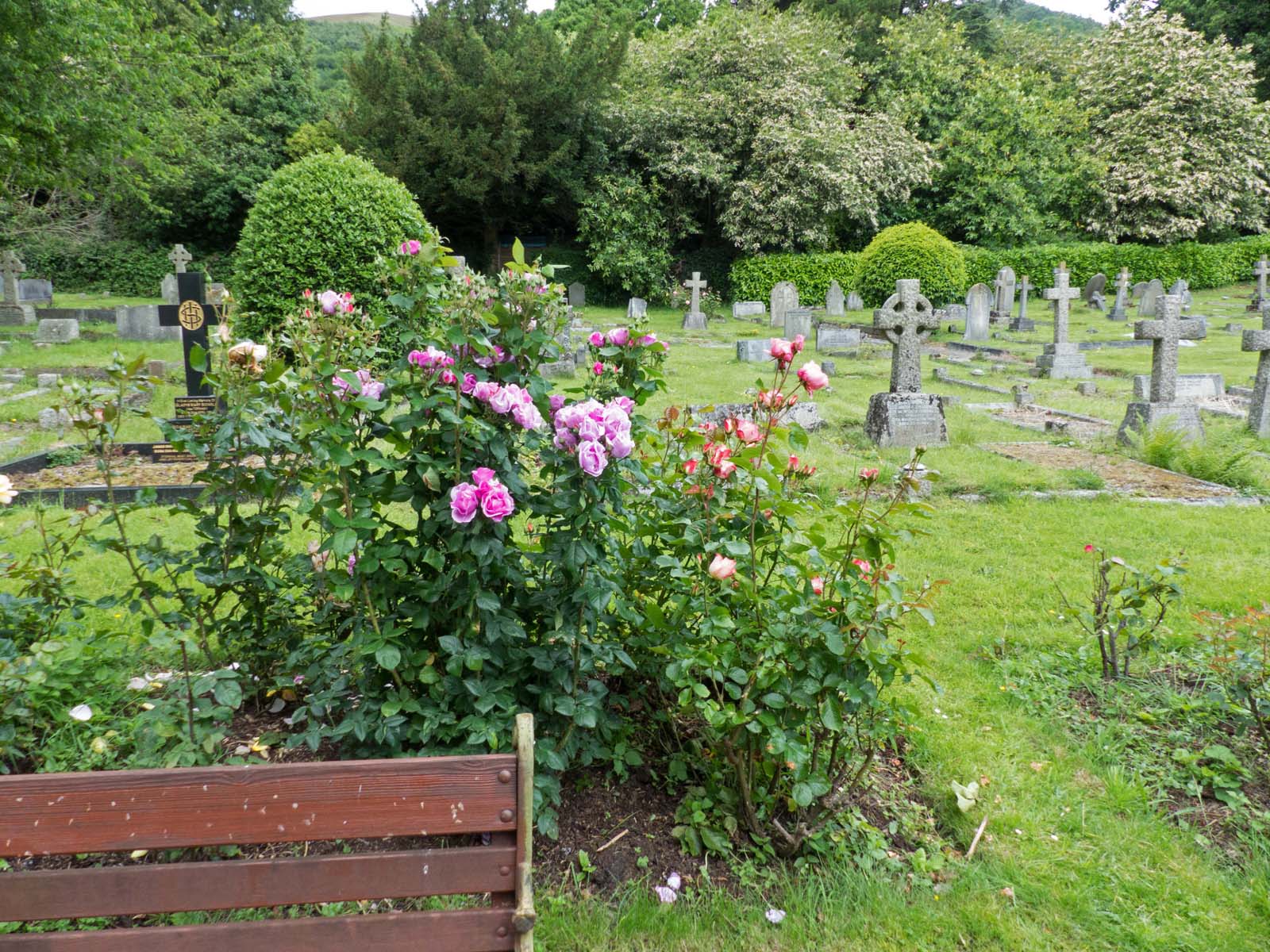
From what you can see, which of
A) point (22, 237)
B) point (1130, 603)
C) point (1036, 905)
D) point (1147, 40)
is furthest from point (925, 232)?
point (22, 237)

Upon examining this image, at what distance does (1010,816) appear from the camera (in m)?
2.99

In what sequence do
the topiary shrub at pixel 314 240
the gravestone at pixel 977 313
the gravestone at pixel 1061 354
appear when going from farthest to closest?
the gravestone at pixel 977 313
the gravestone at pixel 1061 354
the topiary shrub at pixel 314 240

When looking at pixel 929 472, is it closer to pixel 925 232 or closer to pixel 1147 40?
pixel 925 232

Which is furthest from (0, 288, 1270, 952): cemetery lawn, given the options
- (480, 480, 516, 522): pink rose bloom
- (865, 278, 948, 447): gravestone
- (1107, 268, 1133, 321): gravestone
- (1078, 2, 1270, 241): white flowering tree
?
(1078, 2, 1270, 241): white flowering tree

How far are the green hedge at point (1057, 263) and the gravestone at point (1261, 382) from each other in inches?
626

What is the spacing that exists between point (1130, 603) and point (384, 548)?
305 cm

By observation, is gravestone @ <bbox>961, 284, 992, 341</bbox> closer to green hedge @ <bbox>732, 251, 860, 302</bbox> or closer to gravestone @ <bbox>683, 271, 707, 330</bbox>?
gravestone @ <bbox>683, 271, 707, 330</bbox>

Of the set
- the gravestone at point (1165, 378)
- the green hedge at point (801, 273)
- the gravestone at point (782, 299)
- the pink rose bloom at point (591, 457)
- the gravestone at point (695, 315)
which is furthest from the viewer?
the green hedge at point (801, 273)

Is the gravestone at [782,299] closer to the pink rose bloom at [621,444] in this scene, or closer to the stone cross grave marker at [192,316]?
the stone cross grave marker at [192,316]

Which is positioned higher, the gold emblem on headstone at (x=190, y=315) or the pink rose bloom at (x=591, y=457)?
the gold emblem on headstone at (x=190, y=315)

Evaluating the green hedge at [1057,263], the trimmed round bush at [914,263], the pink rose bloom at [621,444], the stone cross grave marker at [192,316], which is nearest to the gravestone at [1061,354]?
the trimmed round bush at [914,263]

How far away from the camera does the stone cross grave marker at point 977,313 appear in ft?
62.6

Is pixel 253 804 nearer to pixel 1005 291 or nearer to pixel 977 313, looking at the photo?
pixel 977 313

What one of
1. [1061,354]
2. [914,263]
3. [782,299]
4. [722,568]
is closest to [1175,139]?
[914,263]
